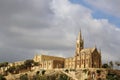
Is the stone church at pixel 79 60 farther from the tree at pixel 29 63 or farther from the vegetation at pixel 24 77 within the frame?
the vegetation at pixel 24 77

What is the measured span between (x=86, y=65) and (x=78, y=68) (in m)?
3.58

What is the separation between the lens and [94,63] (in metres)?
152

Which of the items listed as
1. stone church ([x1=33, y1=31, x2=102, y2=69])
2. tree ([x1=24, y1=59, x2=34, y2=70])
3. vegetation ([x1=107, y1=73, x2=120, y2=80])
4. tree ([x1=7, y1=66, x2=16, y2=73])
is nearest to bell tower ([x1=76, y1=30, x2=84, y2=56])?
stone church ([x1=33, y1=31, x2=102, y2=69])

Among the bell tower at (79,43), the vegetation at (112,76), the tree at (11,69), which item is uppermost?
the bell tower at (79,43)

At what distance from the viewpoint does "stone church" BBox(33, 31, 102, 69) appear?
15138 cm

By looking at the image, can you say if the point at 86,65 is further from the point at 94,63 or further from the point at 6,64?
the point at 6,64

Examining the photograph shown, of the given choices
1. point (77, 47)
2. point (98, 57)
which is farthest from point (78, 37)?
point (98, 57)

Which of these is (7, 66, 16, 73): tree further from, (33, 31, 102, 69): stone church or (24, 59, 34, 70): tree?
(33, 31, 102, 69): stone church

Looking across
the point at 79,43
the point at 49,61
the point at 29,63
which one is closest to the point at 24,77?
the point at 49,61

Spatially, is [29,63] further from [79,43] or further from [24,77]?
[79,43]

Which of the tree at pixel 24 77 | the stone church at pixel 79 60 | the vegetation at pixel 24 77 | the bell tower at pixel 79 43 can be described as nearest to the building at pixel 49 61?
the stone church at pixel 79 60

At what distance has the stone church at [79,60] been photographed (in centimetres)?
15138

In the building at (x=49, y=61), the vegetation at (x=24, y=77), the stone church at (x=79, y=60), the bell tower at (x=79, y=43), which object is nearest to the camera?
the stone church at (x=79, y=60)

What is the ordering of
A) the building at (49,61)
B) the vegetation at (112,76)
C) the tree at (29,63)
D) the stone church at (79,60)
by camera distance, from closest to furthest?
1. the vegetation at (112,76)
2. the stone church at (79,60)
3. the building at (49,61)
4. the tree at (29,63)
